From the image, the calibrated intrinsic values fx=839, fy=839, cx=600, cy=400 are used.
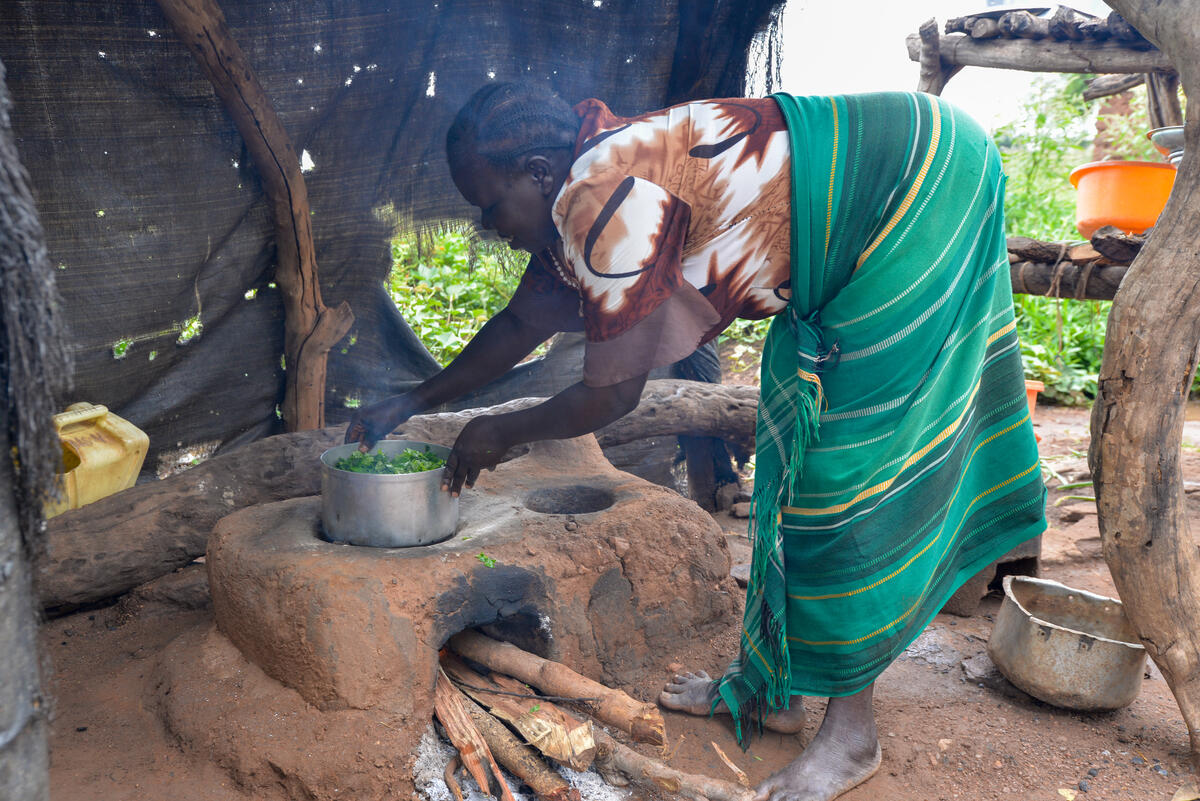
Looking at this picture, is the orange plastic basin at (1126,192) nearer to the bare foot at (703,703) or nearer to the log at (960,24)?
the log at (960,24)

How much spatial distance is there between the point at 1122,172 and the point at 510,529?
3.74 metres

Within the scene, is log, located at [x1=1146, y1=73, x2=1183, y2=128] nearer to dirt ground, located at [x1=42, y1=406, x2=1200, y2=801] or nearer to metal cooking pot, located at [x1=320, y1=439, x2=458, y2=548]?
dirt ground, located at [x1=42, y1=406, x2=1200, y2=801]

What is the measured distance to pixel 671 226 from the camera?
6.25 feet

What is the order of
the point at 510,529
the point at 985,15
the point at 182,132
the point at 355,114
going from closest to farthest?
the point at 510,529, the point at 182,132, the point at 355,114, the point at 985,15

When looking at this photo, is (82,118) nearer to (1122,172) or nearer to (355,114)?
(355,114)

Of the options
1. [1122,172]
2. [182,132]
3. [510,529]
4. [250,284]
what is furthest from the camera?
[1122,172]

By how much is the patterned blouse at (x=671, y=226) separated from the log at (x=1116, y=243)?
2.99 metres

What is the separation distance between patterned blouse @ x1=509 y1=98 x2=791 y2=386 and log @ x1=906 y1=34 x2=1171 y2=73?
3.58m

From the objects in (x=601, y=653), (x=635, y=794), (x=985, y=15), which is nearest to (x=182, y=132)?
(x=601, y=653)

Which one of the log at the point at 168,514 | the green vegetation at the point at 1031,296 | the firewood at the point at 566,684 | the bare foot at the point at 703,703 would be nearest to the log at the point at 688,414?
the log at the point at 168,514

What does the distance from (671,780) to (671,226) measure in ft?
4.31

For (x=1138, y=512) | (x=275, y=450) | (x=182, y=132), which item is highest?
(x=182, y=132)

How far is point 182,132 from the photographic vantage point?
10.4ft

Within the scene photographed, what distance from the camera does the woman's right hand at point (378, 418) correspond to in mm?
2635
